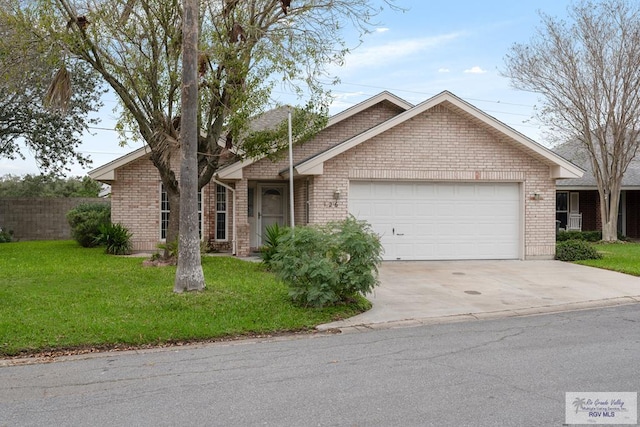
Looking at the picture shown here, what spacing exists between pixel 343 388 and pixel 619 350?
3.72 m

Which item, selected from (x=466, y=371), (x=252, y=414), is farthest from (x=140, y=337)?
(x=466, y=371)

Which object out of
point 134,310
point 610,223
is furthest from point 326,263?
point 610,223

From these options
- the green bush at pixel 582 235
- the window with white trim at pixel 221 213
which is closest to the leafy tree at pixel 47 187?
the window with white trim at pixel 221 213

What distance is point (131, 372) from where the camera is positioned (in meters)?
6.34

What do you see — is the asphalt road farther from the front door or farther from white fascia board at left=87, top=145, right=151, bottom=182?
white fascia board at left=87, top=145, right=151, bottom=182

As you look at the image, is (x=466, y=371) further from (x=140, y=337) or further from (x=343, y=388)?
(x=140, y=337)

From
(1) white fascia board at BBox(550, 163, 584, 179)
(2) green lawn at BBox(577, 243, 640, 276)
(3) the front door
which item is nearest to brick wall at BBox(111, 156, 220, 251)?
(3) the front door

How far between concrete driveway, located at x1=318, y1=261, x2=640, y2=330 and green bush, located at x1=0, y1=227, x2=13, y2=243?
61.0ft

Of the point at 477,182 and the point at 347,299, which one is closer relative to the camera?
the point at 347,299

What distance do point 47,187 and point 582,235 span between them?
36984mm

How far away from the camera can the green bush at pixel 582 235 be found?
966 inches

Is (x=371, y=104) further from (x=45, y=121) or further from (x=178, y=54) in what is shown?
(x=45, y=121)

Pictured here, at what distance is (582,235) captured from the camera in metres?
24.9

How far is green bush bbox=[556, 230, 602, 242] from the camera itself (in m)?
24.5
